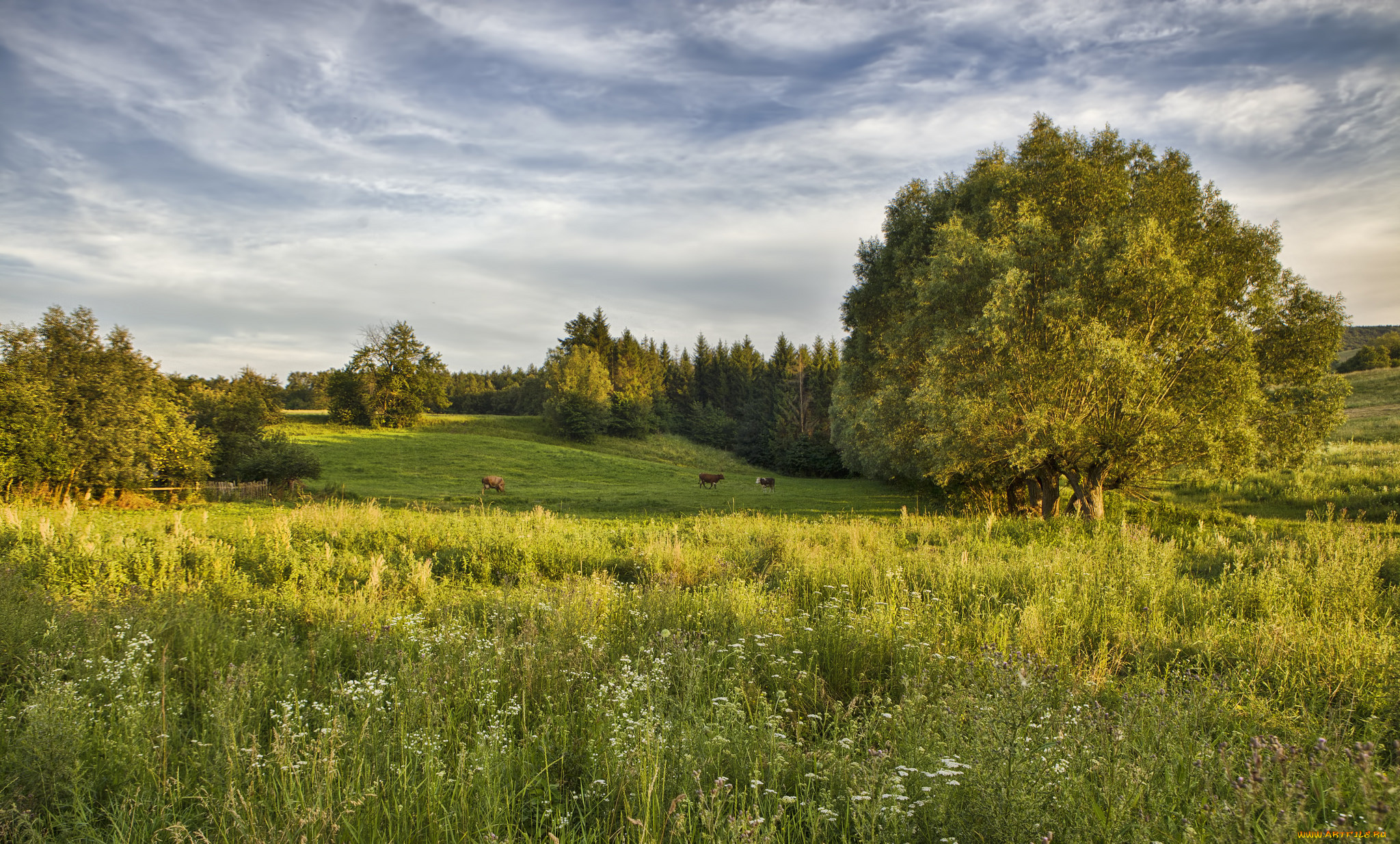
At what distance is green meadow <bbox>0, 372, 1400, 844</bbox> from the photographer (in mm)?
2865

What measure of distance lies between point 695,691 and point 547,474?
1522 inches

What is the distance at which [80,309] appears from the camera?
2180 centimetres

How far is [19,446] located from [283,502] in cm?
743

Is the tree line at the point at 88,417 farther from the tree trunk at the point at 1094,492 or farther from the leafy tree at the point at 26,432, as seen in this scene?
the tree trunk at the point at 1094,492

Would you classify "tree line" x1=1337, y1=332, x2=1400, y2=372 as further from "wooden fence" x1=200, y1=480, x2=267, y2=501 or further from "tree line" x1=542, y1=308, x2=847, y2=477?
"wooden fence" x1=200, y1=480, x2=267, y2=501

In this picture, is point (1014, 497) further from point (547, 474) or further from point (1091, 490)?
point (547, 474)

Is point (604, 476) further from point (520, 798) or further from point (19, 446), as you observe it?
point (520, 798)

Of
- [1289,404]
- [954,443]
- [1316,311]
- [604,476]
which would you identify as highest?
[1316,311]

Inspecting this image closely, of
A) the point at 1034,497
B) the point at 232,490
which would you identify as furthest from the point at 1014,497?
the point at 232,490

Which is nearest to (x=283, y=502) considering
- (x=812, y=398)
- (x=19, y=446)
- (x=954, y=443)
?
(x=19, y=446)

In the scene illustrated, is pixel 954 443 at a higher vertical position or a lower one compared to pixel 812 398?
lower

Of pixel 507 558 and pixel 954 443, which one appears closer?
pixel 507 558

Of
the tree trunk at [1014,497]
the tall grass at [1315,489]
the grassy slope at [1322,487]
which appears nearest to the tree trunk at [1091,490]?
the tall grass at [1315,489]

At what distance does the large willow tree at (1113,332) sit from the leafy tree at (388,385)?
56.5 metres
